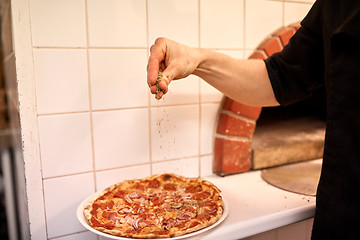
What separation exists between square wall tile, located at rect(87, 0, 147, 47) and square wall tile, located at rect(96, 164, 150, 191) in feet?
1.55

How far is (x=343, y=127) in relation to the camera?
0.79 metres

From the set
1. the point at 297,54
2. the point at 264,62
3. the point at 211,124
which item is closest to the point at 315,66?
the point at 297,54

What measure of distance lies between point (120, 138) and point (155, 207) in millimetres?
308

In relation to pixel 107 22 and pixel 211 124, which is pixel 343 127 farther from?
pixel 107 22

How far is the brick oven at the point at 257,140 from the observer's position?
4.51 ft

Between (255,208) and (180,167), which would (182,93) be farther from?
(255,208)

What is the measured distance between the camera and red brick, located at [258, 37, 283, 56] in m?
1.41

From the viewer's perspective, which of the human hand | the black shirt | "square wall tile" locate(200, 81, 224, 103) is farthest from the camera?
"square wall tile" locate(200, 81, 224, 103)

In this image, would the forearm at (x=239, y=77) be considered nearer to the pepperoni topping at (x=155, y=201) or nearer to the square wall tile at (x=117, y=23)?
the square wall tile at (x=117, y=23)

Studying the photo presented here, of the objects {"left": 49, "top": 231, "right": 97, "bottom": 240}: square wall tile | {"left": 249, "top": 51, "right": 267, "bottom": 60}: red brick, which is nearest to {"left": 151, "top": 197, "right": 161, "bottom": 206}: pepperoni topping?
{"left": 49, "top": 231, "right": 97, "bottom": 240}: square wall tile

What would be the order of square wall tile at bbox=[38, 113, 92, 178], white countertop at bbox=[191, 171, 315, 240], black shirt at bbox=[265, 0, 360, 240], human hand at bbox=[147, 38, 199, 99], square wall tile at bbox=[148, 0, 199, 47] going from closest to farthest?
1. black shirt at bbox=[265, 0, 360, 240]
2. human hand at bbox=[147, 38, 199, 99]
3. white countertop at bbox=[191, 171, 315, 240]
4. square wall tile at bbox=[38, 113, 92, 178]
5. square wall tile at bbox=[148, 0, 199, 47]

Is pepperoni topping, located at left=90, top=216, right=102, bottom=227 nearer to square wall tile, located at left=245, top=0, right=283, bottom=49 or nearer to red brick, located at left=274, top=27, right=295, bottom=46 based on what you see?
square wall tile, located at left=245, top=0, right=283, bottom=49

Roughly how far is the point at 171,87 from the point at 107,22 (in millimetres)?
344

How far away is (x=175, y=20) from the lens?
124 centimetres
